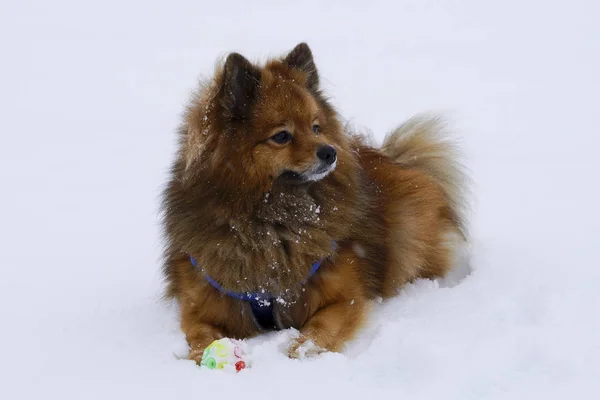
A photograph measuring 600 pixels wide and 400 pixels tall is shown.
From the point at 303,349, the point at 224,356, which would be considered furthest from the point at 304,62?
the point at 224,356

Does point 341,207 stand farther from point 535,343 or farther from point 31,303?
point 31,303

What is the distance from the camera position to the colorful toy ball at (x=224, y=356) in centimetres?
335

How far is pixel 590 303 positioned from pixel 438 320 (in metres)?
0.83

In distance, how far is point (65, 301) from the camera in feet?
15.8

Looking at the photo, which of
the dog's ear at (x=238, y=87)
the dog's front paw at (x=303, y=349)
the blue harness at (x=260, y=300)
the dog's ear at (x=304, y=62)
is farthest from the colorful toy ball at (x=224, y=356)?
the dog's ear at (x=304, y=62)

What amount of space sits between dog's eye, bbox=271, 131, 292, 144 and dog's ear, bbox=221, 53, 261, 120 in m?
0.20

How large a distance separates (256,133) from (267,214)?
1.51ft

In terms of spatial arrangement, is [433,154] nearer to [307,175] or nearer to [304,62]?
[304,62]

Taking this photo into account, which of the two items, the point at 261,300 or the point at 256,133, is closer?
the point at 256,133

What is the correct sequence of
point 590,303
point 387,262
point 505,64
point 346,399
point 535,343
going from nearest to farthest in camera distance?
point 346,399
point 535,343
point 590,303
point 387,262
point 505,64

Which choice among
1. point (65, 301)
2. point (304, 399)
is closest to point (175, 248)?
point (65, 301)

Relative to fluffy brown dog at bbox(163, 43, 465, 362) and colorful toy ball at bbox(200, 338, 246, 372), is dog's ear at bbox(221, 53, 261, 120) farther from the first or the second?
colorful toy ball at bbox(200, 338, 246, 372)

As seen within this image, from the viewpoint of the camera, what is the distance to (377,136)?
36.6ft

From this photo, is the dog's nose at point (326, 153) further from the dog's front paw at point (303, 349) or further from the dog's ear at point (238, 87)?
the dog's front paw at point (303, 349)
